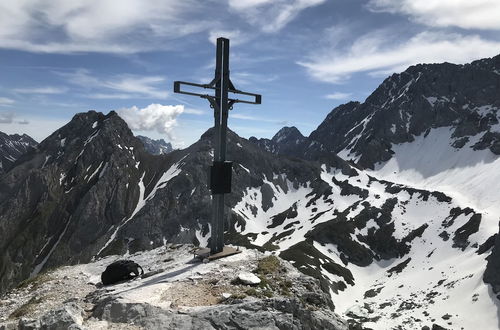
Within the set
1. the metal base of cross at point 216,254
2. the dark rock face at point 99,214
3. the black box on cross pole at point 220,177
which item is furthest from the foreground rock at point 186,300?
the dark rock face at point 99,214

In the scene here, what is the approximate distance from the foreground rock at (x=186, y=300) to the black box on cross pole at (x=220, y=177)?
3.79 meters

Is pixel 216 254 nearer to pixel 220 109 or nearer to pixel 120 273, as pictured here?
pixel 120 273

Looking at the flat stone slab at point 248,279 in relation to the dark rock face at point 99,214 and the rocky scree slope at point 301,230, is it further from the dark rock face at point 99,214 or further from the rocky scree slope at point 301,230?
the dark rock face at point 99,214

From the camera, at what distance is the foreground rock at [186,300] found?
41.2ft

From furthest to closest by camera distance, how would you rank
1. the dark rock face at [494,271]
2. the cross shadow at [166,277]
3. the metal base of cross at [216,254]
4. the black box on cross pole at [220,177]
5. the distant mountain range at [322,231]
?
the distant mountain range at [322,231] → the dark rock face at [494,271] → the black box on cross pole at [220,177] → the metal base of cross at [216,254] → the cross shadow at [166,277]

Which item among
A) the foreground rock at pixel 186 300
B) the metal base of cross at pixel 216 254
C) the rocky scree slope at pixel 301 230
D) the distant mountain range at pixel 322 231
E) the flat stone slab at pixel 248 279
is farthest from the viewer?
the rocky scree slope at pixel 301 230

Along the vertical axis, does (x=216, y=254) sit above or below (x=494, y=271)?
above

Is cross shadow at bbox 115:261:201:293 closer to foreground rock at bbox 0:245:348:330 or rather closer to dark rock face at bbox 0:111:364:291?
foreground rock at bbox 0:245:348:330

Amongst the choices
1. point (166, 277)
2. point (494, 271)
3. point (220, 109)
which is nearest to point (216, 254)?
point (166, 277)

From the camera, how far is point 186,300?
14492mm

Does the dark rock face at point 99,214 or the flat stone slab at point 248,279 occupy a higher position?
the flat stone slab at point 248,279

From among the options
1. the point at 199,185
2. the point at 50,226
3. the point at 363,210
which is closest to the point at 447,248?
the point at 363,210

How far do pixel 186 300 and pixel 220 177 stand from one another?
805 centimetres

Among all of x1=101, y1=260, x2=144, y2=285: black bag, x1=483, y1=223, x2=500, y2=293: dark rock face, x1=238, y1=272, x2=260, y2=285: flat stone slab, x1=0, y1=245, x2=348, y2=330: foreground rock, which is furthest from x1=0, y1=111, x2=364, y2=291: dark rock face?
x1=238, y1=272, x2=260, y2=285: flat stone slab
